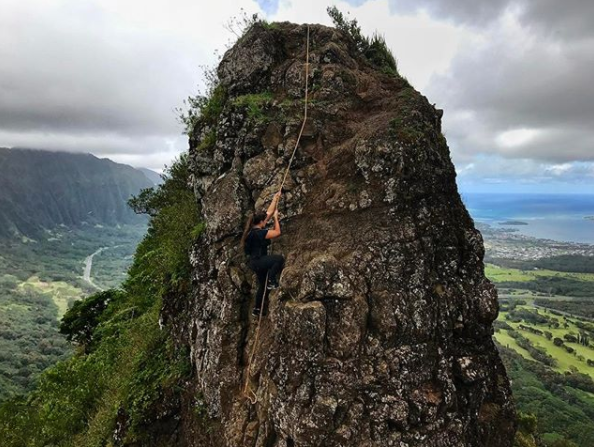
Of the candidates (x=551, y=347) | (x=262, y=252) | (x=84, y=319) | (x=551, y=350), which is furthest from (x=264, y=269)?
(x=551, y=347)

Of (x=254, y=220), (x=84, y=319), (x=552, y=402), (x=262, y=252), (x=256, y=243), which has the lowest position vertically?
(x=552, y=402)

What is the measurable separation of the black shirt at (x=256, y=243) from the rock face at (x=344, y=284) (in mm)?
1081

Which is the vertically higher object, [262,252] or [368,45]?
[368,45]

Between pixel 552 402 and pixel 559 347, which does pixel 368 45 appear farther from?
pixel 559 347

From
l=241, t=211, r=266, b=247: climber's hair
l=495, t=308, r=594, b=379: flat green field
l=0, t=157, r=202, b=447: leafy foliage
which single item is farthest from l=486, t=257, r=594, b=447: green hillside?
l=241, t=211, r=266, b=247: climber's hair

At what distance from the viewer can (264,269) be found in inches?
414

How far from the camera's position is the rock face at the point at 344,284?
9.51 metres

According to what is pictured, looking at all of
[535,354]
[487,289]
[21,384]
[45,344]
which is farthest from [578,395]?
[45,344]

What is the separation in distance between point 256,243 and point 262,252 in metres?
0.36

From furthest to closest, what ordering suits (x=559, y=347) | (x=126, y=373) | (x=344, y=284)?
(x=559, y=347), (x=126, y=373), (x=344, y=284)

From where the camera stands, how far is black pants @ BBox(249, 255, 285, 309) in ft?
34.1

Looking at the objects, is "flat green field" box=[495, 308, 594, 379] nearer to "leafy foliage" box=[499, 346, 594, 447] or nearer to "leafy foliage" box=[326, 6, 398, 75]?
"leafy foliage" box=[499, 346, 594, 447]

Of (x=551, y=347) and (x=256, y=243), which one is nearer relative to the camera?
(x=256, y=243)

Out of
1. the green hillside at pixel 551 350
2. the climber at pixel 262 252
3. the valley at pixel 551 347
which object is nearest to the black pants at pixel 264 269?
the climber at pixel 262 252
